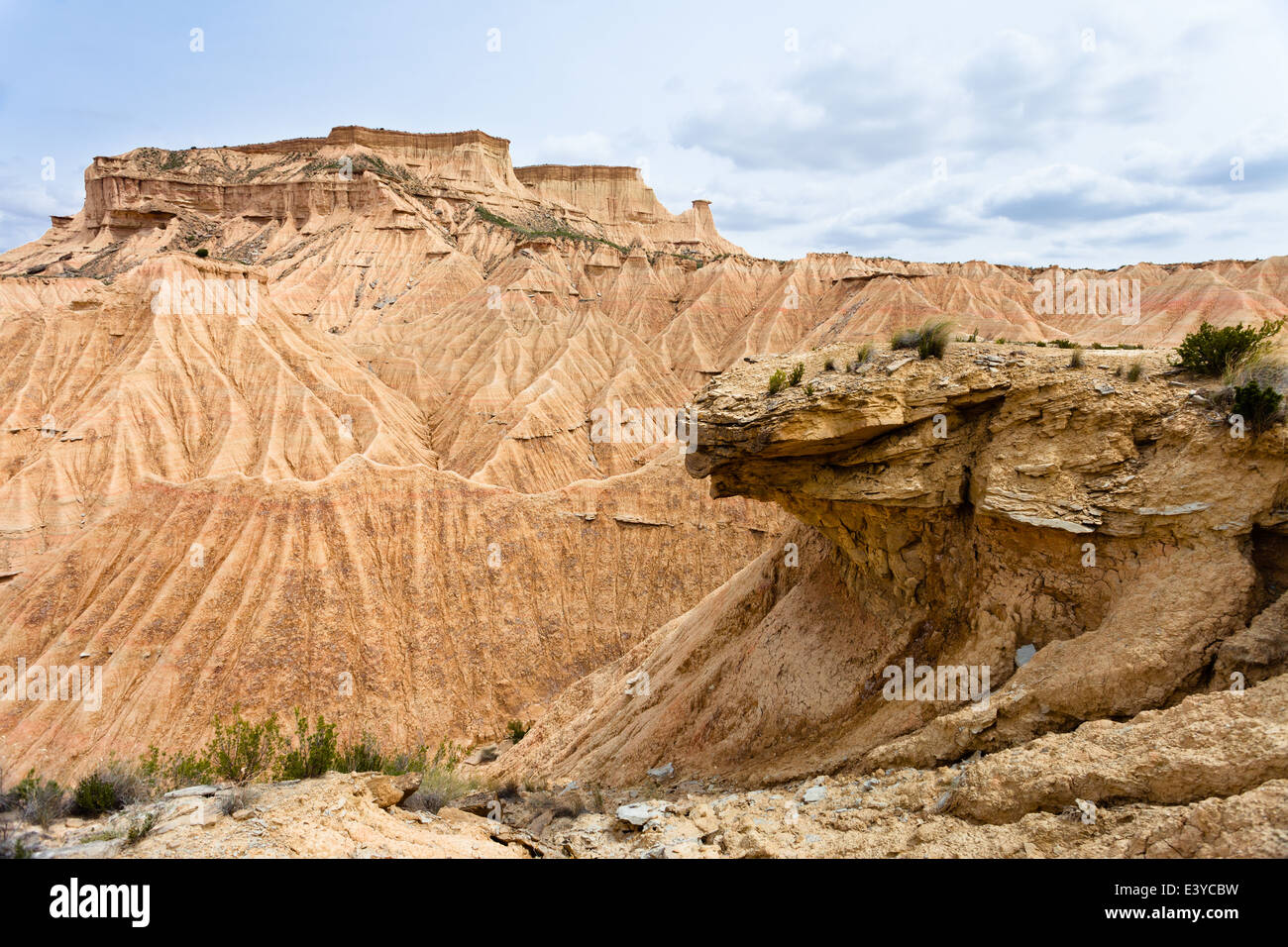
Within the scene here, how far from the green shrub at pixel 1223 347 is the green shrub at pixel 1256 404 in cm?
86

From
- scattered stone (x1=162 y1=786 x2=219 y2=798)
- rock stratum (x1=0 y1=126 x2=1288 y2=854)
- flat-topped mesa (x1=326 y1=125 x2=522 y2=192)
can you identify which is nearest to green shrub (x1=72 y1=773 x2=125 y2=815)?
scattered stone (x1=162 y1=786 x2=219 y2=798)

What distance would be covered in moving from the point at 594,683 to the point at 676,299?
71.5 metres

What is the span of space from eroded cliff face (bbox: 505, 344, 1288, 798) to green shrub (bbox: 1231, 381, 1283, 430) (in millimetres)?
223

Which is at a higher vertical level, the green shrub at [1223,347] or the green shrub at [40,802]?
the green shrub at [1223,347]

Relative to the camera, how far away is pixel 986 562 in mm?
10320

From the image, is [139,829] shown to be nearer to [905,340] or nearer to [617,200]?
[905,340]

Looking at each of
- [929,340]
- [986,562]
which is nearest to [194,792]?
[986,562]

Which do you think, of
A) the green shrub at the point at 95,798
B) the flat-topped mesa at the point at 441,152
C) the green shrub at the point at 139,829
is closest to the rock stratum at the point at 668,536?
the green shrub at the point at 139,829

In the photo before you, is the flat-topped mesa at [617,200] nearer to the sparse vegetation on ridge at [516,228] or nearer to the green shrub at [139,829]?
the sparse vegetation on ridge at [516,228]

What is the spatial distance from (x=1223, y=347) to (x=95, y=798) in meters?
16.5

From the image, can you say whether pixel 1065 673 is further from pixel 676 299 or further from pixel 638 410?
pixel 676 299

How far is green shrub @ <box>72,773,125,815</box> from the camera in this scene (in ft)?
28.2

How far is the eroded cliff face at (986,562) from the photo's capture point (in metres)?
7.67

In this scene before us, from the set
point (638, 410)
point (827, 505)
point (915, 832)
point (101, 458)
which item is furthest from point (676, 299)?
point (915, 832)
